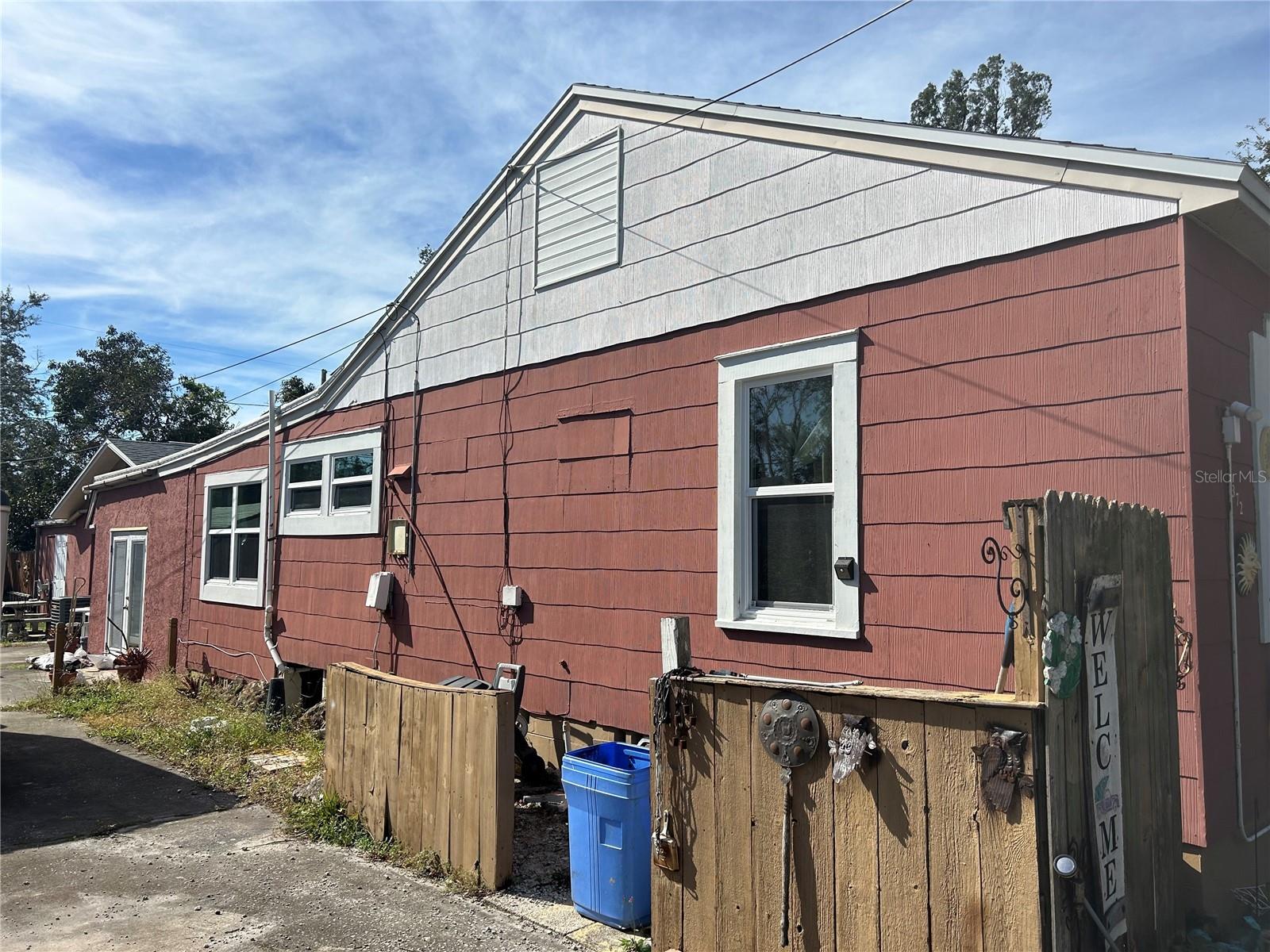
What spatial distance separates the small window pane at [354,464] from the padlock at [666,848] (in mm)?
6444

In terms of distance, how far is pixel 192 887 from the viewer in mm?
5406

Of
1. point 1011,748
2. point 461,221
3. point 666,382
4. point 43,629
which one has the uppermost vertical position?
point 461,221

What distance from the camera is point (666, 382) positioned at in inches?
263

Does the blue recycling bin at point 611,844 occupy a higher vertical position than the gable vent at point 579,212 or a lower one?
lower

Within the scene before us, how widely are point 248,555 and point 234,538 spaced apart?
0.39 m

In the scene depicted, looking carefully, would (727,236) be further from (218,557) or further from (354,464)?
(218,557)

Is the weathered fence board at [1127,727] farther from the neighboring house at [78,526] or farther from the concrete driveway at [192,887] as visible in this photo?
the neighboring house at [78,526]

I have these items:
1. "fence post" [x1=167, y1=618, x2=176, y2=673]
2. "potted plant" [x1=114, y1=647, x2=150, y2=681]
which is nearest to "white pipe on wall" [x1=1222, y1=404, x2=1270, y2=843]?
"fence post" [x1=167, y1=618, x2=176, y2=673]

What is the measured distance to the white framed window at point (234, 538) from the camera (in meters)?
11.6

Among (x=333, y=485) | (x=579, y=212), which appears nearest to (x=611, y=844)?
(x=579, y=212)

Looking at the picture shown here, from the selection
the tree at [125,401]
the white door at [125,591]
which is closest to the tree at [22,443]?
the tree at [125,401]

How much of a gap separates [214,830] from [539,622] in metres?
2.80

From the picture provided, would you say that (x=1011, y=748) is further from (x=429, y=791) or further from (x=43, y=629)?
(x=43, y=629)

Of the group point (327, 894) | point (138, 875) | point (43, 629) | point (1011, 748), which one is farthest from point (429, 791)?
point (43, 629)
